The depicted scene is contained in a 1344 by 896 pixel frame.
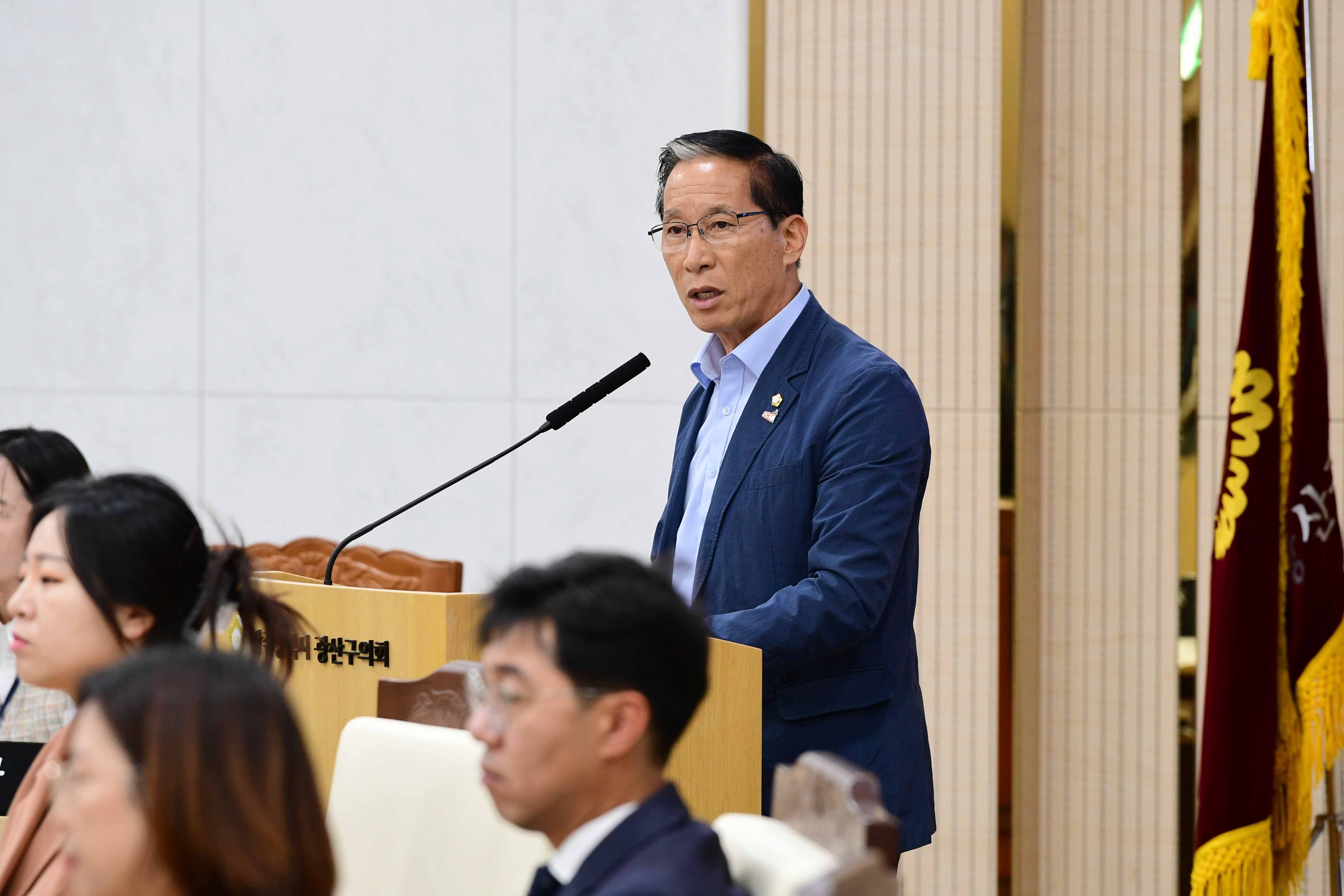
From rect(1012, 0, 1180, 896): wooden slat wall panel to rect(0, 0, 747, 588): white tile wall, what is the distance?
93 centimetres

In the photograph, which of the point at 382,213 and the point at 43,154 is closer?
the point at 382,213

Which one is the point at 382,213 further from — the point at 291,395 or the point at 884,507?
the point at 884,507

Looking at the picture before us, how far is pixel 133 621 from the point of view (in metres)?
1.59

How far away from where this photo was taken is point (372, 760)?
66.0 inches

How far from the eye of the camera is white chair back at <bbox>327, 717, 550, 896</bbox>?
154 cm

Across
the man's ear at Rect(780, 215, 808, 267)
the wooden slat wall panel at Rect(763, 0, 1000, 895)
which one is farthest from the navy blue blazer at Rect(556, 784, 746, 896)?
the wooden slat wall panel at Rect(763, 0, 1000, 895)

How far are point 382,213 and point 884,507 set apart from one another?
265 cm

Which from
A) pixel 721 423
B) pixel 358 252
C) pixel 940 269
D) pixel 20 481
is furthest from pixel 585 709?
pixel 358 252

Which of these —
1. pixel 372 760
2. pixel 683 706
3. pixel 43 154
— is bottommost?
pixel 372 760

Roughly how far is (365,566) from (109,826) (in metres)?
2.48

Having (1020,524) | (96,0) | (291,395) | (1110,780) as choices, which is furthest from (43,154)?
(1110,780)

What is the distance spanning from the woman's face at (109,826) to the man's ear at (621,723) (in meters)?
0.41

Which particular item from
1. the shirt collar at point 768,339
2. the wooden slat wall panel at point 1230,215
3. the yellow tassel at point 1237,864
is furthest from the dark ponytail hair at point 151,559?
the wooden slat wall panel at point 1230,215

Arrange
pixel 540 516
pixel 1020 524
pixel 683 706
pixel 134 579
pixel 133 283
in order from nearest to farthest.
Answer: pixel 683 706
pixel 134 579
pixel 1020 524
pixel 540 516
pixel 133 283
